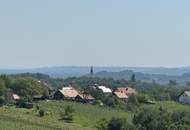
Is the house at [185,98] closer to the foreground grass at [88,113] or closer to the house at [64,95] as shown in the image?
the house at [64,95]

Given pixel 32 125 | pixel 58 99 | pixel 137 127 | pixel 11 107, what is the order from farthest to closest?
pixel 58 99 < pixel 11 107 < pixel 137 127 < pixel 32 125

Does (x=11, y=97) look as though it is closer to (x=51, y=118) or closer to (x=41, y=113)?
(x=41, y=113)

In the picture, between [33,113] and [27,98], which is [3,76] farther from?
[33,113]

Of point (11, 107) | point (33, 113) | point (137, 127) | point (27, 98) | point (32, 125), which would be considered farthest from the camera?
point (27, 98)

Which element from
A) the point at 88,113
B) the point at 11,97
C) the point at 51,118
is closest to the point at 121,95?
the point at 11,97

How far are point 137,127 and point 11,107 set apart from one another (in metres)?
→ 17.1

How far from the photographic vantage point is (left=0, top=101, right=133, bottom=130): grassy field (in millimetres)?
49938

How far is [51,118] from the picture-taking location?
57406 mm

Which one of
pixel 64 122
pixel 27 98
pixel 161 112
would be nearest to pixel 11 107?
pixel 27 98

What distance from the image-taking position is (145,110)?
6100 cm

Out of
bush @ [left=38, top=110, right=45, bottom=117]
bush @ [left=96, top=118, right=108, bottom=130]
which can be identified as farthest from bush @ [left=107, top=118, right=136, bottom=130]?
bush @ [left=38, top=110, right=45, bottom=117]

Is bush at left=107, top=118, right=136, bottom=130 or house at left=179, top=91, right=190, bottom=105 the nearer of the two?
bush at left=107, top=118, right=136, bottom=130

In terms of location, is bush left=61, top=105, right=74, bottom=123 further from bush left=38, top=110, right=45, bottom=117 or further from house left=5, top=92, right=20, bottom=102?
house left=5, top=92, right=20, bottom=102

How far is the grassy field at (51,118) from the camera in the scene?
164ft
